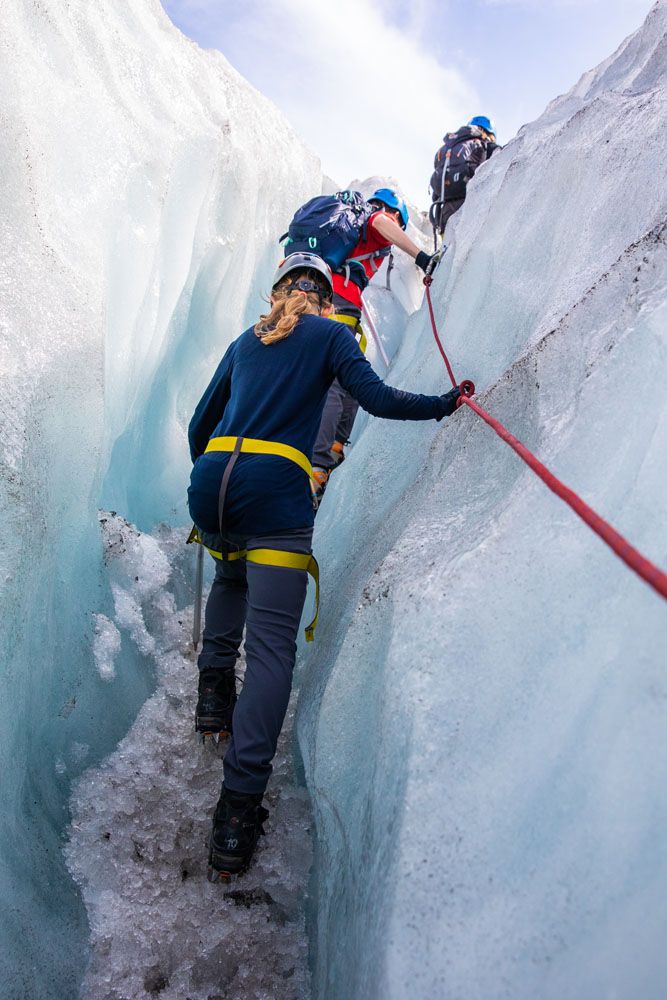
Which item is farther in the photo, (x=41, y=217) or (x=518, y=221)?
(x=518, y=221)

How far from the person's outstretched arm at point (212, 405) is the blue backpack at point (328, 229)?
4.28ft

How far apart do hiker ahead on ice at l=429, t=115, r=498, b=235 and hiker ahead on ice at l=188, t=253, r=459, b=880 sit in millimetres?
3783

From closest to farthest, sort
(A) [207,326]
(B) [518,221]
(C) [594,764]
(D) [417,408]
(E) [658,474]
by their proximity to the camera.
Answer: (C) [594,764] → (E) [658,474] → (D) [417,408] → (B) [518,221] → (A) [207,326]

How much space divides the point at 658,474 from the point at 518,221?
200cm

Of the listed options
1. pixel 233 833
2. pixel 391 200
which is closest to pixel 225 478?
pixel 233 833

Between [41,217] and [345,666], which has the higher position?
[41,217]

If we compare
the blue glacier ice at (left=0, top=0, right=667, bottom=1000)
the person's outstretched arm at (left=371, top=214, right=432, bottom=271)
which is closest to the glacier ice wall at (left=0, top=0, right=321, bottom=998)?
the blue glacier ice at (left=0, top=0, right=667, bottom=1000)

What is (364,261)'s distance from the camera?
12.5 ft

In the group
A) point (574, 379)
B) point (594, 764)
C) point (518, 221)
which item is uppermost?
point (518, 221)

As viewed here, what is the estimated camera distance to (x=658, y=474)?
1226 millimetres

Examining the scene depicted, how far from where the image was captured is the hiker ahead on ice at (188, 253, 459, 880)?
185 cm

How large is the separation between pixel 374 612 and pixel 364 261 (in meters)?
2.62

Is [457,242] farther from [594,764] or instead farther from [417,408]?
[594,764]

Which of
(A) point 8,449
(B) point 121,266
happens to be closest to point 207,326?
(B) point 121,266
